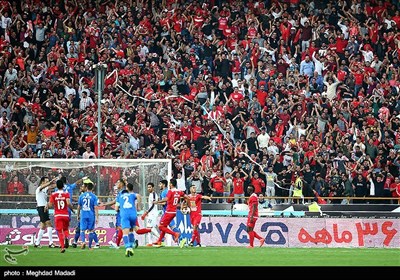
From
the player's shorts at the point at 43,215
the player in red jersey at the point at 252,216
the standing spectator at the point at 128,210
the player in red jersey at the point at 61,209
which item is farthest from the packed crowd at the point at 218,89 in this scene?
the standing spectator at the point at 128,210

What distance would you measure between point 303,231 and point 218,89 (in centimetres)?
780

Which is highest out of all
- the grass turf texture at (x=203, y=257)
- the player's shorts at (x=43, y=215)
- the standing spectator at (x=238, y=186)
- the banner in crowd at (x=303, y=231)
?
the standing spectator at (x=238, y=186)

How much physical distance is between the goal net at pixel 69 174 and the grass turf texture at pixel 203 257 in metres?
2.18

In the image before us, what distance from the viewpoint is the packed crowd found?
37656mm

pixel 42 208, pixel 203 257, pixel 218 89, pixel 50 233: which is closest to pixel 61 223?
pixel 50 233

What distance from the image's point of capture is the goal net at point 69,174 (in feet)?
111

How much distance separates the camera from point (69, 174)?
3406cm

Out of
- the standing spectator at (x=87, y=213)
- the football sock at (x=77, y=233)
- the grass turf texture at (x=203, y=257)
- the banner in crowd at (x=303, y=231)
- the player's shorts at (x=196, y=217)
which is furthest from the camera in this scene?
the banner in crowd at (x=303, y=231)

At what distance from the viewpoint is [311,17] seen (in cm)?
4381

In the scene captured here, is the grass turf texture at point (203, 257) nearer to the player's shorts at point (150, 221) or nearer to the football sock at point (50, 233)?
the football sock at point (50, 233)

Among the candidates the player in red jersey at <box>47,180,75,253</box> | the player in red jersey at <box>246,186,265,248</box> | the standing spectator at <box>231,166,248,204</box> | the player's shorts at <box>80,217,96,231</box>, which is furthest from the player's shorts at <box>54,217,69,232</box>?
the standing spectator at <box>231,166,248,204</box>

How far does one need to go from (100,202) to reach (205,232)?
3671 millimetres

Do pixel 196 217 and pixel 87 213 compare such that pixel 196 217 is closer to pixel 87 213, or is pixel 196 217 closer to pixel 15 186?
pixel 87 213

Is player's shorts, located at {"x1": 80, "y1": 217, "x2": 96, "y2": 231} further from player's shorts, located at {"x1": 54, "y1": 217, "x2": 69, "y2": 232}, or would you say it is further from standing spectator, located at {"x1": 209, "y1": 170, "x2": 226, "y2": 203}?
standing spectator, located at {"x1": 209, "y1": 170, "x2": 226, "y2": 203}
